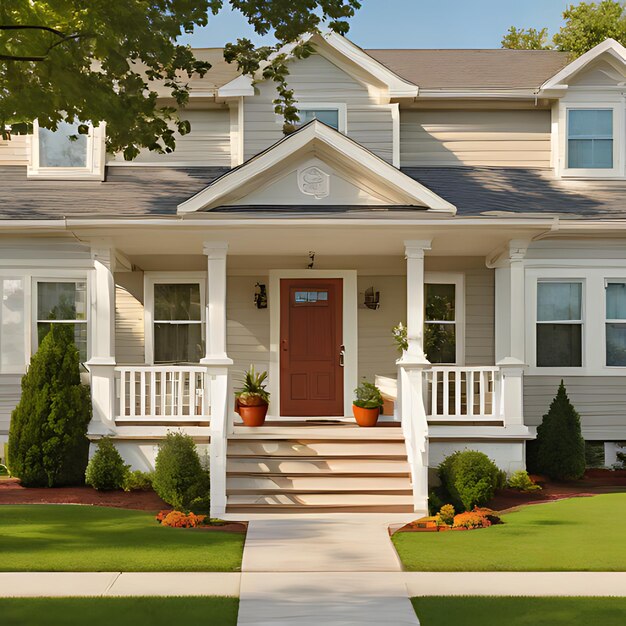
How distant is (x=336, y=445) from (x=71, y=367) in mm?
3926

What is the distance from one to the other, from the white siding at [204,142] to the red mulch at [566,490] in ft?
23.7

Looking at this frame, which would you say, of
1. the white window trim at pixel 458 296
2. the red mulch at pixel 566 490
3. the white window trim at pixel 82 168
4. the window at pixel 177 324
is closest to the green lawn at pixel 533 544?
the red mulch at pixel 566 490

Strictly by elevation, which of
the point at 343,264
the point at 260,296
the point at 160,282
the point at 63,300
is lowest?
the point at 63,300

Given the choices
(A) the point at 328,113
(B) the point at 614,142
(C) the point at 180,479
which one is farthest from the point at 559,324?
(C) the point at 180,479

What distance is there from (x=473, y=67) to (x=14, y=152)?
8.53 metres

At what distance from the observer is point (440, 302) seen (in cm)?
1428

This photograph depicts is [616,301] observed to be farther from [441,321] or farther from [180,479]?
[180,479]

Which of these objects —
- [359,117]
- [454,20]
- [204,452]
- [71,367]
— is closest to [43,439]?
[71,367]

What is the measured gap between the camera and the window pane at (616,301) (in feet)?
43.7

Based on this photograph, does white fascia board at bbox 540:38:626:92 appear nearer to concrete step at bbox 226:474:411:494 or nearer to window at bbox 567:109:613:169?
window at bbox 567:109:613:169

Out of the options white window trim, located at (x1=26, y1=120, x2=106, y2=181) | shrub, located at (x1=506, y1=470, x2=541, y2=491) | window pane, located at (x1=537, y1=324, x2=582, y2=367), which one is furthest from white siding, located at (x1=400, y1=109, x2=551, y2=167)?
shrub, located at (x1=506, y1=470, x2=541, y2=491)

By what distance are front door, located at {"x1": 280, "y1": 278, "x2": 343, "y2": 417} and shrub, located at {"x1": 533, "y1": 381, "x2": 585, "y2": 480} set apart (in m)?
3.50

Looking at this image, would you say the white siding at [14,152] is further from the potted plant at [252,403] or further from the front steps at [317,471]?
the front steps at [317,471]

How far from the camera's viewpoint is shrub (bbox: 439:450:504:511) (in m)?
10.4
